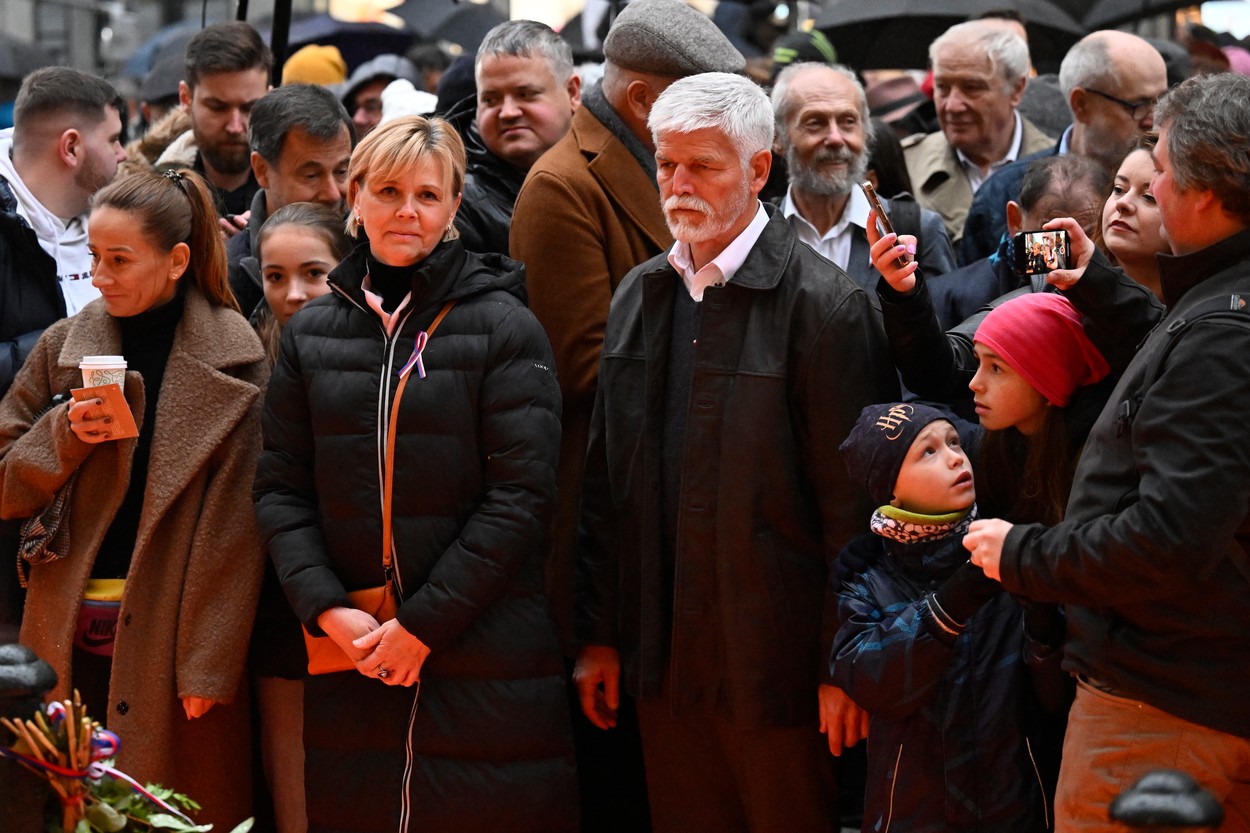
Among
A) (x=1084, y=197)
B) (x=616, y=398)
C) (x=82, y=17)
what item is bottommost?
(x=82, y=17)

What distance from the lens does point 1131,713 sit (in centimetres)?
321

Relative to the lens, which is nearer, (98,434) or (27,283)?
(98,434)

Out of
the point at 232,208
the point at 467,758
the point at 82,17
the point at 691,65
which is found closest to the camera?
the point at 467,758

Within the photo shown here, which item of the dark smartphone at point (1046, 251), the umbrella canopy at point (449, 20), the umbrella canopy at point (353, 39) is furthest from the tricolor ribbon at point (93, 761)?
the umbrella canopy at point (353, 39)

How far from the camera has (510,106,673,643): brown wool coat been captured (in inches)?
180

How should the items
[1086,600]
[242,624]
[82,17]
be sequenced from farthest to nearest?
[82,17], [242,624], [1086,600]

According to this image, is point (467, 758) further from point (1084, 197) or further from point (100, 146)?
point (100, 146)

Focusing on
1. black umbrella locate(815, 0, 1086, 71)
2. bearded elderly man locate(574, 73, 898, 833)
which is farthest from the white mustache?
black umbrella locate(815, 0, 1086, 71)

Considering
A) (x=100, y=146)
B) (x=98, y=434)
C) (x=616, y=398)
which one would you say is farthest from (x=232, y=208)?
(x=616, y=398)

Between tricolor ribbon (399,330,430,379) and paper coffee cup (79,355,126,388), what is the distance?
0.77 metres

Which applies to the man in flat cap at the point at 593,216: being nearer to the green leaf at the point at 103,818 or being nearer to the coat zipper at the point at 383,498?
the coat zipper at the point at 383,498

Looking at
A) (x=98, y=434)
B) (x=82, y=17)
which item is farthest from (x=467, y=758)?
(x=82, y=17)

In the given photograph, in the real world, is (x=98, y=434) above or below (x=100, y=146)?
below

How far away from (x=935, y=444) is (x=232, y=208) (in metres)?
3.64
